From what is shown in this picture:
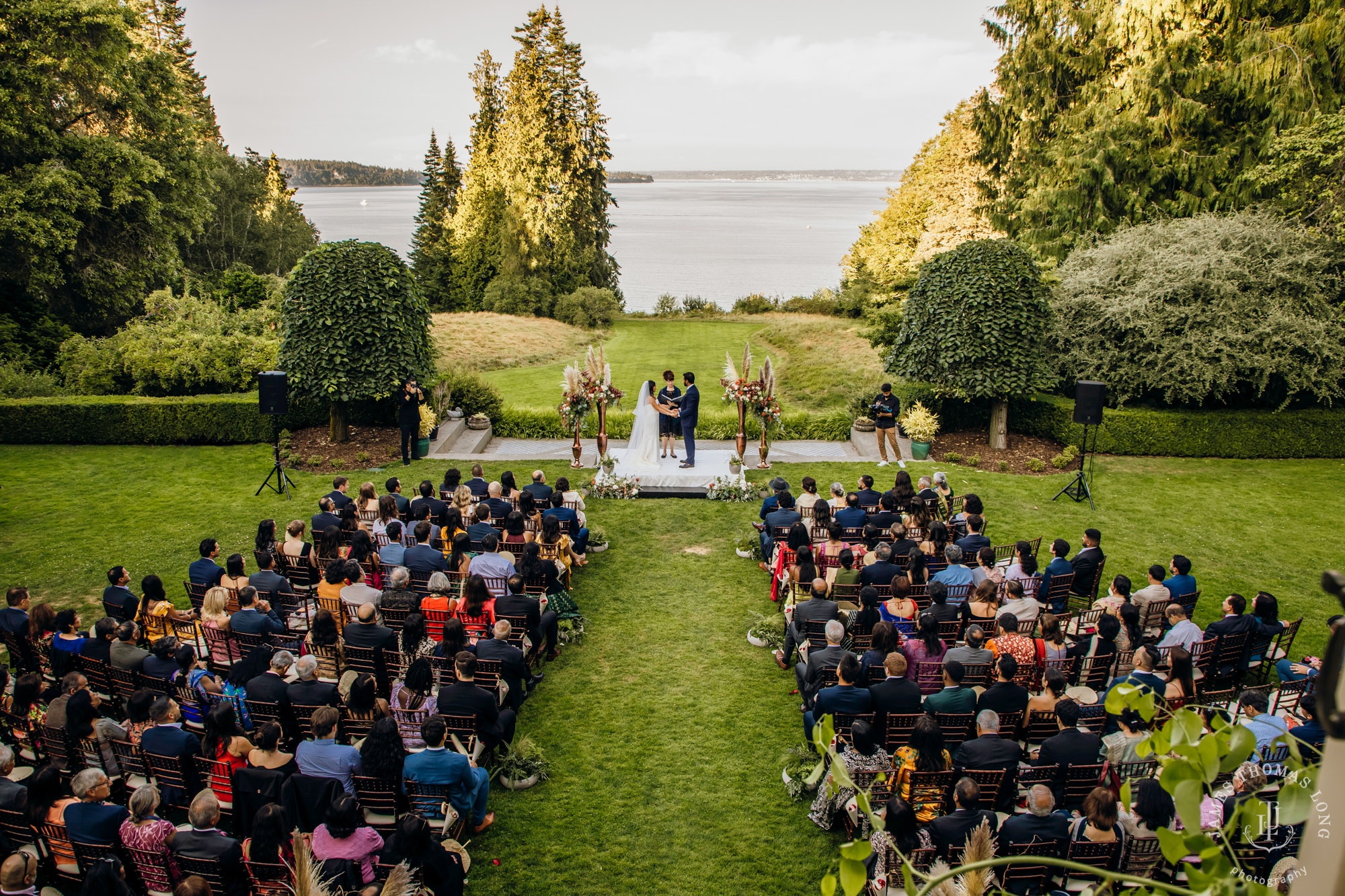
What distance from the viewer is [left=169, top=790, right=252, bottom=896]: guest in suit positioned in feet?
17.4

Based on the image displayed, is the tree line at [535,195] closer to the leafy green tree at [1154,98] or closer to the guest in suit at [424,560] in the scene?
the leafy green tree at [1154,98]

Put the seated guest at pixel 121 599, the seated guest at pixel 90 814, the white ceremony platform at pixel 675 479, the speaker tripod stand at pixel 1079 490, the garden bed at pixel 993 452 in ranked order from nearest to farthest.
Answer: the seated guest at pixel 90 814
the seated guest at pixel 121 599
the speaker tripod stand at pixel 1079 490
the white ceremony platform at pixel 675 479
the garden bed at pixel 993 452

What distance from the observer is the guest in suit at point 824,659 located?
25.5 ft

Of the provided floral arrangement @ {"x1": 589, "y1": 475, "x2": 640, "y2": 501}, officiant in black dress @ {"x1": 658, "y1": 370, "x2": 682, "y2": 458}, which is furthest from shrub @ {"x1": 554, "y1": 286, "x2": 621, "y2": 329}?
floral arrangement @ {"x1": 589, "y1": 475, "x2": 640, "y2": 501}

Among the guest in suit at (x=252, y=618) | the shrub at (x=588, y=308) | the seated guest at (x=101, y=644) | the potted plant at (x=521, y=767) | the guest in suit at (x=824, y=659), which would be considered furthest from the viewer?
the shrub at (x=588, y=308)

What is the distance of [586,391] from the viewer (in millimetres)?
16125

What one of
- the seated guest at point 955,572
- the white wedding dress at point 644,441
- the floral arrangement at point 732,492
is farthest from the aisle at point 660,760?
the white wedding dress at point 644,441

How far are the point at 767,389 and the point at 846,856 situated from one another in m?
14.7

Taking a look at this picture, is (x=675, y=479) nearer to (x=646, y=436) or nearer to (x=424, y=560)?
(x=646, y=436)

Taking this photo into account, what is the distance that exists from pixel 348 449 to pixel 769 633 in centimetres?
1170

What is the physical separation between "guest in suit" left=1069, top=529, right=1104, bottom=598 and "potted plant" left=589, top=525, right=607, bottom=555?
269 inches

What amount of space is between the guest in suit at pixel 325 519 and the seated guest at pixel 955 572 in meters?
7.62

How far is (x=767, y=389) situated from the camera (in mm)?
16250

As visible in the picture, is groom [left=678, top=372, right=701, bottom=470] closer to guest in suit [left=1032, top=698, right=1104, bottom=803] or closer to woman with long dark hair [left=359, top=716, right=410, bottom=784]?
guest in suit [left=1032, top=698, right=1104, bottom=803]
